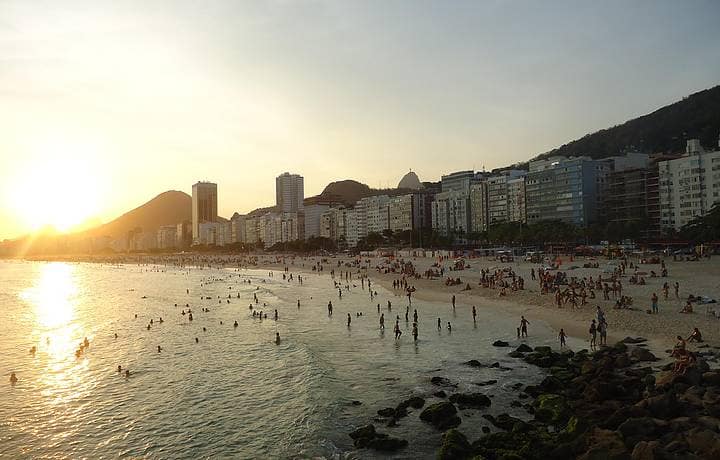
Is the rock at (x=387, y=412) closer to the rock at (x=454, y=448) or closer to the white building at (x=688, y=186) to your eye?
the rock at (x=454, y=448)

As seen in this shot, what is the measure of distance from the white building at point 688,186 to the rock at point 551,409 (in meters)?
81.2

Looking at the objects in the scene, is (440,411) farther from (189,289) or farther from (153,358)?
(189,289)

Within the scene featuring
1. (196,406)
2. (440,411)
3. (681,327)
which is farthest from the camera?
(681,327)

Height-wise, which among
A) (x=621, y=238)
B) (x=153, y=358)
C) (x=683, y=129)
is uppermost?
(x=683, y=129)

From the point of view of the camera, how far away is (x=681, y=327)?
977 inches

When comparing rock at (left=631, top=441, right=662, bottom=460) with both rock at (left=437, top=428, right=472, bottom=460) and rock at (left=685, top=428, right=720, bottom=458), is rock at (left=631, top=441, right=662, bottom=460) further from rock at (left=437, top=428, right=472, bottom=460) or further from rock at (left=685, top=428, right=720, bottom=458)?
rock at (left=437, top=428, right=472, bottom=460)

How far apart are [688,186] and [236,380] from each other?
88.5 meters

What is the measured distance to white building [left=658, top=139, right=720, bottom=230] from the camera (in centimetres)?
8300

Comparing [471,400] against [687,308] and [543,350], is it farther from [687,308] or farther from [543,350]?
[687,308]

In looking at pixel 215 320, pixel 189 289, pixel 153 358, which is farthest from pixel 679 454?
pixel 189 289

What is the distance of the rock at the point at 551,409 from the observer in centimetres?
1489

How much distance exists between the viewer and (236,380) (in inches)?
869

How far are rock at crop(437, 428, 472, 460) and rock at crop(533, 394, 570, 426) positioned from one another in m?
2.96

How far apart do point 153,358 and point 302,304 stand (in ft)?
65.1
